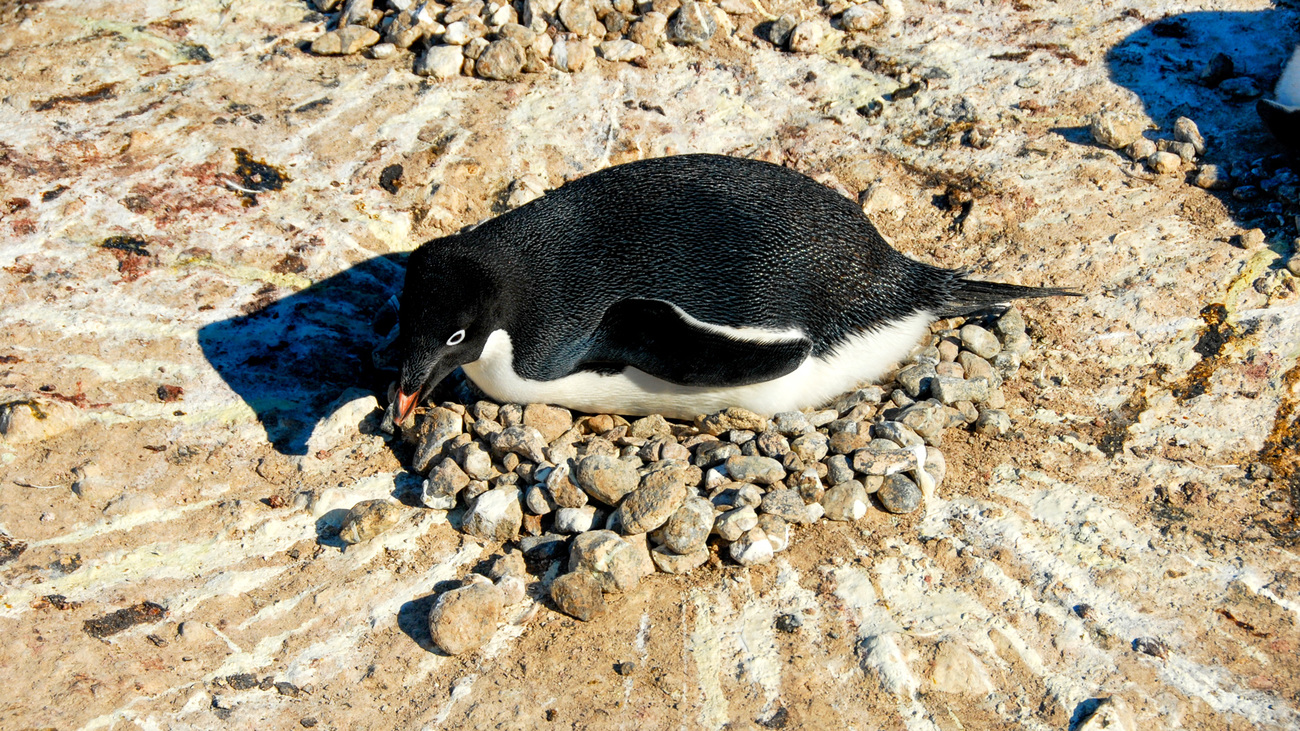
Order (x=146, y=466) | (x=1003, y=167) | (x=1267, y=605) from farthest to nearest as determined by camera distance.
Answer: (x=1003, y=167) < (x=146, y=466) < (x=1267, y=605)

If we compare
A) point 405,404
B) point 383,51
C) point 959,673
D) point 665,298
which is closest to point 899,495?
point 959,673

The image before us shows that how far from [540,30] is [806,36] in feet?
4.47

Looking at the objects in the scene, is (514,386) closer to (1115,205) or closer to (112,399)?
(112,399)

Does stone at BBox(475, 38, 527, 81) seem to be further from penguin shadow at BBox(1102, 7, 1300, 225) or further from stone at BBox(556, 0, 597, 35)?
penguin shadow at BBox(1102, 7, 1300, 225)

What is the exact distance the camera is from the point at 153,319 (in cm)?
379

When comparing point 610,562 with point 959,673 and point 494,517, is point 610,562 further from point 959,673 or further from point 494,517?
point 959,673

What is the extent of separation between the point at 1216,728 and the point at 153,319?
377cm

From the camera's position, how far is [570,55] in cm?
486

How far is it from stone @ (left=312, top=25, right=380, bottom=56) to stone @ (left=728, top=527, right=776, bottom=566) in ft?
11.4

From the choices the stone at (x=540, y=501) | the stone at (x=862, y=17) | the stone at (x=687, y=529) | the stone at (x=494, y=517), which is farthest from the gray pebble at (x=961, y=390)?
the stone at (x=862, y=17)

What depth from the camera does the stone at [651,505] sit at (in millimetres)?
2855

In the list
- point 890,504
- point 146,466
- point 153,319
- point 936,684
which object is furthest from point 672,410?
point 153,319

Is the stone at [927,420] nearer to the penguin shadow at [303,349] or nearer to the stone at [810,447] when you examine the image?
the stone at [810,447]

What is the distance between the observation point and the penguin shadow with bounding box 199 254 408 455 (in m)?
3.63
